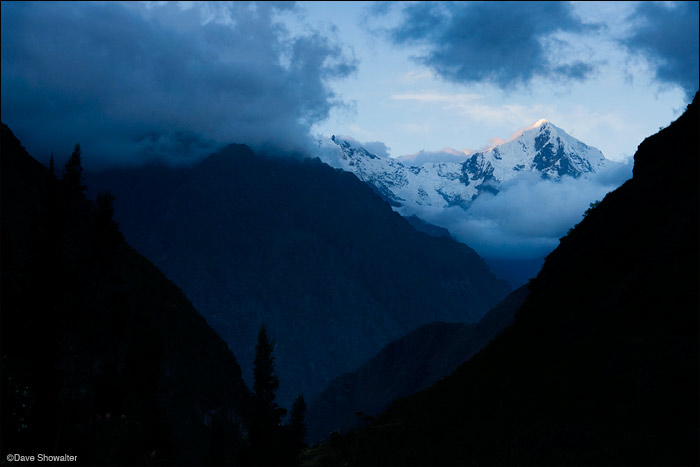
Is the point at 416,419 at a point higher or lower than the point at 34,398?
lower

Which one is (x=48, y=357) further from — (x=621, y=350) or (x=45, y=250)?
(x=621, y=350)

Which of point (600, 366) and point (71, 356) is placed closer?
point (600, 366)

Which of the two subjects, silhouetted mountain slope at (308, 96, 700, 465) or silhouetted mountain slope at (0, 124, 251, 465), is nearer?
silhouetted mountain slope at (308, 96, 700, 465)

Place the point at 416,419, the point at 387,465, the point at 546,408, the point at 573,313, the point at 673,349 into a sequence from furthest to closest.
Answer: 1. the point at 416,419
2. the point at 573,313
3. the point at 387,465
4. the point at 546,408
5. the point at 673,349

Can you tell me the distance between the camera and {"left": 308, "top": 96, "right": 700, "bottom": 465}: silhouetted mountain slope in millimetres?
40438

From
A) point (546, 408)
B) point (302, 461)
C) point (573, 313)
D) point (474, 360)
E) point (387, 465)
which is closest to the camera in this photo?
point (546, 408)

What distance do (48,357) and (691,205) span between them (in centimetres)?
5098

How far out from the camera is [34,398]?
45281mm

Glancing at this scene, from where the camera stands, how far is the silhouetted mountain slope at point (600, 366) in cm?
4044

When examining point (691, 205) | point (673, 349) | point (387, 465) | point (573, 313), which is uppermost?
point (691, 205)

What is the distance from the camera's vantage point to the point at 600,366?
47.3m

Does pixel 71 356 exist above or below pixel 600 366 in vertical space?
above

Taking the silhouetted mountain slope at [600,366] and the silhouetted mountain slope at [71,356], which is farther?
the silhouetted mountain slope at [71,356]

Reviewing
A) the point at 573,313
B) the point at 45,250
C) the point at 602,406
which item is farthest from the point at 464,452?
the point at 45,250
